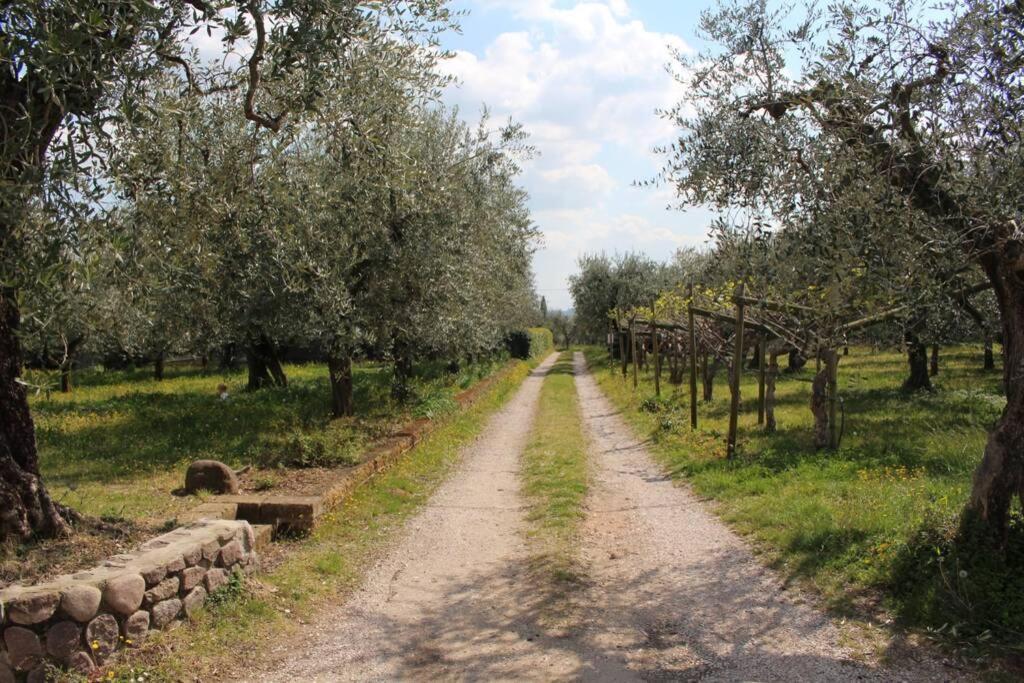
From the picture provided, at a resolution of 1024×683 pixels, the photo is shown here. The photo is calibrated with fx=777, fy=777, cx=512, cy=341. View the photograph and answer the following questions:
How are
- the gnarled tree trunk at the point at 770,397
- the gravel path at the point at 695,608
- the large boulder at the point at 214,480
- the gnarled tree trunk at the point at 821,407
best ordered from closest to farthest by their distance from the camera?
the gravel path at the point at 695,608
the large boulder at the point at 214,480
the gnarled tree trunk at the point at 821,407
the gnarled tree trunk at the point at 770,397

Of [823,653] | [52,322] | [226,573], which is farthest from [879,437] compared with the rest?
[52,322]

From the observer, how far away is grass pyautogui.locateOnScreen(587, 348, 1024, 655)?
18.5ft

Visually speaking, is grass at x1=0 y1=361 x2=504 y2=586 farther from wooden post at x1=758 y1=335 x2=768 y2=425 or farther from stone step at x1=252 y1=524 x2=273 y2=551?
wooden post at x1=758 y1=335 x2=768 y2=425

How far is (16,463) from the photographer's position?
6434 millimetres

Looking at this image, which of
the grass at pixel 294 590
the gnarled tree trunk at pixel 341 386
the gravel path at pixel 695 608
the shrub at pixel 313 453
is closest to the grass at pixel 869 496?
the gravel path at pixel 695 608

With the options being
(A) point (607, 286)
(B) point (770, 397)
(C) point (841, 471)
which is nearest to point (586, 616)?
(C) point (841, 471)

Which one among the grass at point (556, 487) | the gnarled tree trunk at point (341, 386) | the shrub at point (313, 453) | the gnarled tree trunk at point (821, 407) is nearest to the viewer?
the grass at point (556, 487)

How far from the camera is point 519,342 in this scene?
49.5 m

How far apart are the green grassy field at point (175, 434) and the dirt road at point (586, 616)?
9.80 ft

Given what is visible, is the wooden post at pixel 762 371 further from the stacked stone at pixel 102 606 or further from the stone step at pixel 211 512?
the stacked stone at pixel 102 606

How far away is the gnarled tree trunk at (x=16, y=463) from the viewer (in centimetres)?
620

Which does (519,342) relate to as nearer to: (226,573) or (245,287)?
(245,287)

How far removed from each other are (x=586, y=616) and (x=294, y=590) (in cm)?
243

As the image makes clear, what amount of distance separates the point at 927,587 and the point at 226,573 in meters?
5.37
